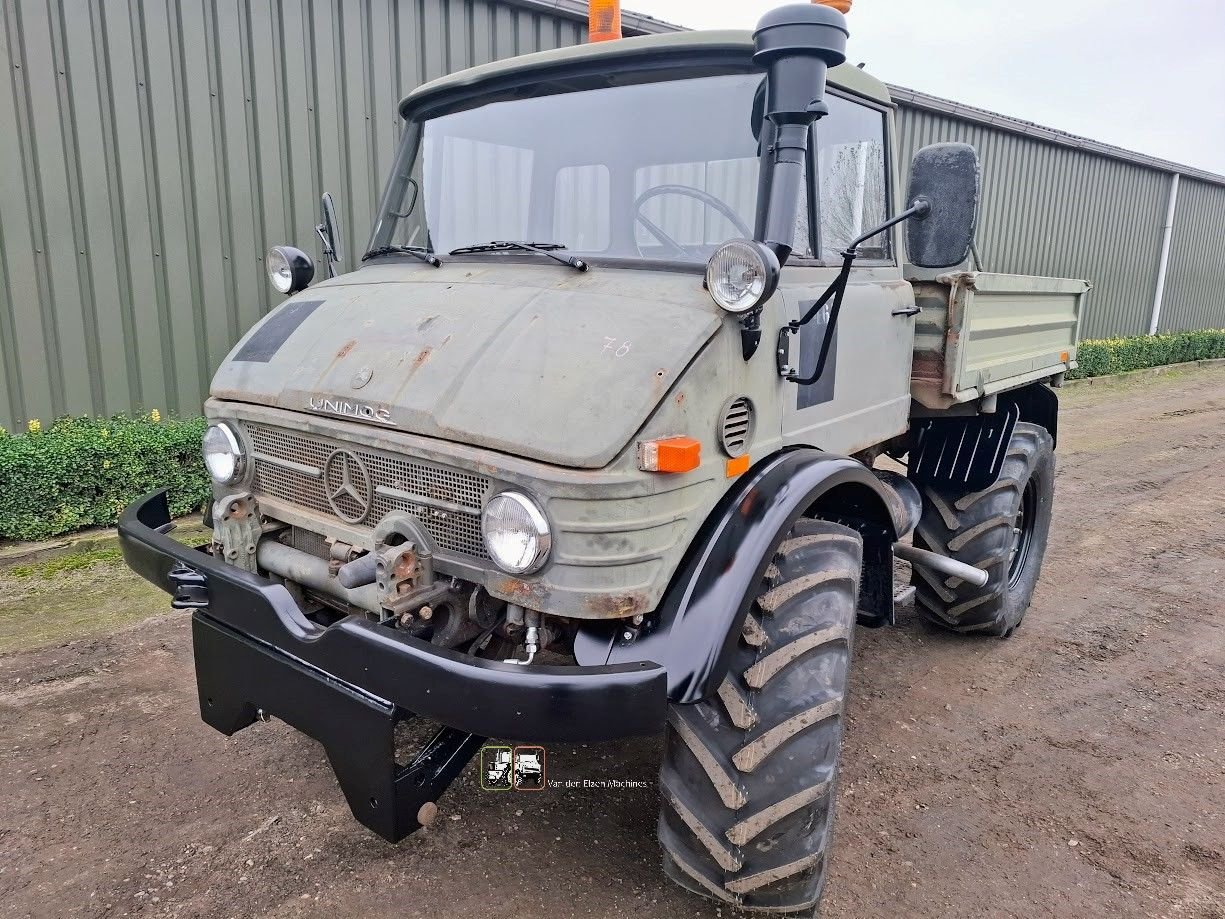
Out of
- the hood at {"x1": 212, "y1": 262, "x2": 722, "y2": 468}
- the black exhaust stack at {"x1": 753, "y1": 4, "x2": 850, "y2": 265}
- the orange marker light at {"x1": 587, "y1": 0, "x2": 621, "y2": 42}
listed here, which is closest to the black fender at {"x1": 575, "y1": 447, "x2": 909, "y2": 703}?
the hood at {"x1": 212, "y1": 262, "x2": 722, "y2": 468}

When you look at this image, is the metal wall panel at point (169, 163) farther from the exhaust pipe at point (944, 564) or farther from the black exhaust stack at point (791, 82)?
the black exhaust stack at point (791, 82)

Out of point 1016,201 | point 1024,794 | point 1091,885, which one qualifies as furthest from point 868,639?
point 1016,201

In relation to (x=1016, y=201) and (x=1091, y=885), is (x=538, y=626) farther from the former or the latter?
(x=1016, y=201)

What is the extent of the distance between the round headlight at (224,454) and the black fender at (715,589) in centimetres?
140

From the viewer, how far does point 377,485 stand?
249 cm

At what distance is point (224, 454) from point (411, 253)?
0.99 m

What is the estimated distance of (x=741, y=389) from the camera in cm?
249

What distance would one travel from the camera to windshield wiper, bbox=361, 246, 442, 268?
312cm

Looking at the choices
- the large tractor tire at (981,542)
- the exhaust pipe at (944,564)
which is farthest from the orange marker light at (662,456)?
the large tractor tire at (981,542)

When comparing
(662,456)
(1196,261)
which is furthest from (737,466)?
(1196,261)

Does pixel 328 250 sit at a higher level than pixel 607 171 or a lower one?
lower

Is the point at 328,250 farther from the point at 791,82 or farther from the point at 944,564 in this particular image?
the point at 944,564

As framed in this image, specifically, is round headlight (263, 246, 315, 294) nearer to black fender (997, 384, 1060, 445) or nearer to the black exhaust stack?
the black exhaust stack

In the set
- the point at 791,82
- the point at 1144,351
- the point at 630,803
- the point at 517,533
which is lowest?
the point at 630,803
